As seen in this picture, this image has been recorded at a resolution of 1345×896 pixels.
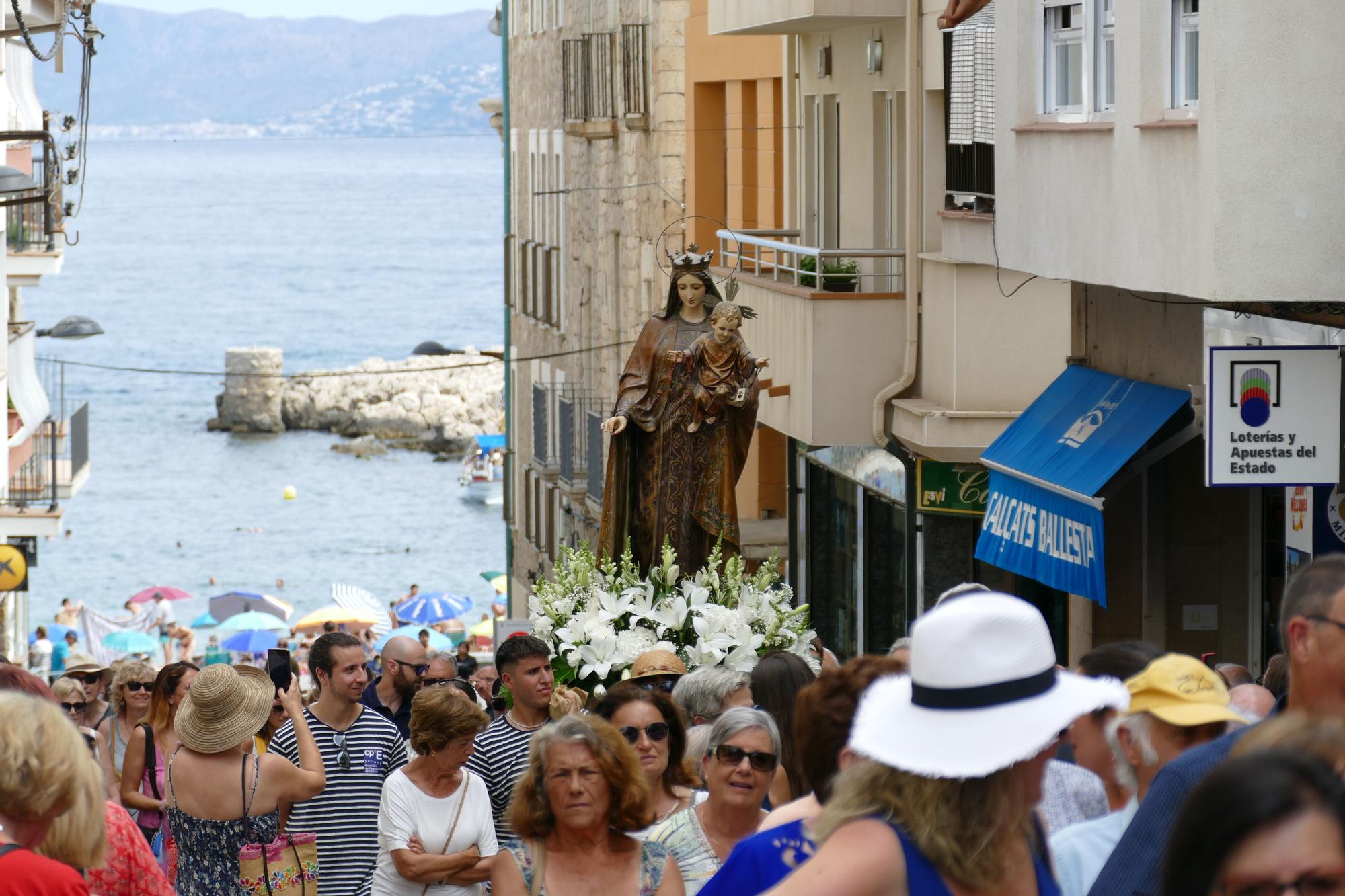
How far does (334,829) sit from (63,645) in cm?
2910

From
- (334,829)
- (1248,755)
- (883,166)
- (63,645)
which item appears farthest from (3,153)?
(1248,755)

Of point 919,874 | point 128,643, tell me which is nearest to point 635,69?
point 128,643

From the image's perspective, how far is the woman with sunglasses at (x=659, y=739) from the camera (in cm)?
697

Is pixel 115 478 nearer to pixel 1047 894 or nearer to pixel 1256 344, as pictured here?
pixel 1256 344

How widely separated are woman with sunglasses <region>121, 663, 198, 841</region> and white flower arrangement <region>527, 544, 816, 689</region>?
74.7 inches

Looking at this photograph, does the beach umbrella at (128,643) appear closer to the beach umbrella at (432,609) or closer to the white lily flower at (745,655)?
the beach umbrella at (432,609)

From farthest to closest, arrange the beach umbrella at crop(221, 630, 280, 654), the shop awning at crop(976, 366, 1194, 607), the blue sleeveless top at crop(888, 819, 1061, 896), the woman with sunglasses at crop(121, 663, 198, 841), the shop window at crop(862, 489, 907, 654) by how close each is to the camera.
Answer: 1. the beach umbrella at crop(221, 630, 280, 654)
2. the shop window at crop(862, 489, 907, 654)
3. the shop awning at crop(976, 366, 1194, 607)
4. the woman with sunglasses at crop(121, 663, 198, 841)
5. the blue sleeveless top at crop(888, 819, 1061, 896)

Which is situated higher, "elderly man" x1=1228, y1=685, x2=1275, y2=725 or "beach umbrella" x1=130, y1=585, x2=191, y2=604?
"elderly man" x1=1228, y1=685, x2=1275, y2=725

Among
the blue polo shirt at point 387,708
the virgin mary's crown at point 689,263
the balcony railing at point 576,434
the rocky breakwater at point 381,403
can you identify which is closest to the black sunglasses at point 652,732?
the blue polo shirt at point 387,708

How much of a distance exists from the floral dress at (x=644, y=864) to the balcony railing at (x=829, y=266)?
42.0ft

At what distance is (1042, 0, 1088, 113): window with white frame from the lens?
47.2 ft

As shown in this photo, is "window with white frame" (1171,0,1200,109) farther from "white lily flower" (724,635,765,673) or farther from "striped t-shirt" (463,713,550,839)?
"striped t-shirt" (463,713,550,839)

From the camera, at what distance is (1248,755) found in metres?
3.46

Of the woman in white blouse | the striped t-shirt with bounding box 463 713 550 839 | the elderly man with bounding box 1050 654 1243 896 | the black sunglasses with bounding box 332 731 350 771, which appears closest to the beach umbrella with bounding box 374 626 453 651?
the black sunglasses with bounding box 332 731 350 771
